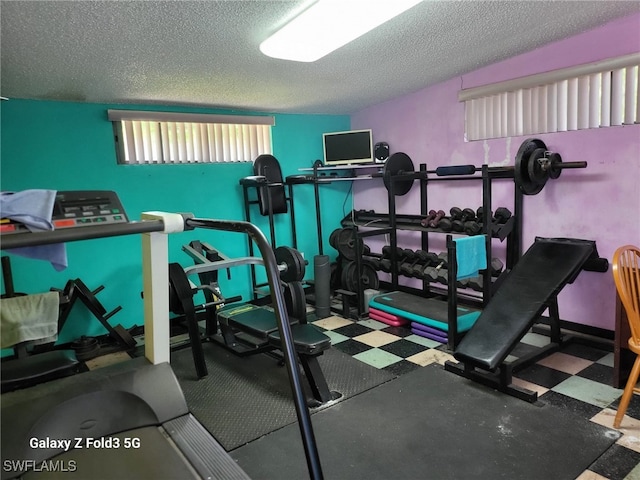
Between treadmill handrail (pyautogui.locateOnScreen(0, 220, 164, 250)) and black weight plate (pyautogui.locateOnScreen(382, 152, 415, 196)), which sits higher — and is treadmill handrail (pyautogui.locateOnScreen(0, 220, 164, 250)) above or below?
below

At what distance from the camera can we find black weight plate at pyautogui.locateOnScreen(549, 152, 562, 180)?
312cm

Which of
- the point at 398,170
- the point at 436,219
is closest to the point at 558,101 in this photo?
the point at 436,219

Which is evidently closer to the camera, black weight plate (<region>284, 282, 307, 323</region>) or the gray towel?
the gray towel

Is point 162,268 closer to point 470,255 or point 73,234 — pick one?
point 73,234

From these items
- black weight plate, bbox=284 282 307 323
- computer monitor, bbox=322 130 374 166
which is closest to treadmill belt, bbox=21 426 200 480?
black weight plate, bbox=284 282 307 323

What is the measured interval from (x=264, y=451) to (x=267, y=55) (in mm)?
2302

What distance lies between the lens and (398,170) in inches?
168

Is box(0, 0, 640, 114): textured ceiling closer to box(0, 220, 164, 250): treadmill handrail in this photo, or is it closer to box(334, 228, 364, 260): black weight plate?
box(0, 220, 164, 250): treadmill handrail

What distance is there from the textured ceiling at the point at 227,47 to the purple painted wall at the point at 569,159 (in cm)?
15

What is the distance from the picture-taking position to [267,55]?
271cm

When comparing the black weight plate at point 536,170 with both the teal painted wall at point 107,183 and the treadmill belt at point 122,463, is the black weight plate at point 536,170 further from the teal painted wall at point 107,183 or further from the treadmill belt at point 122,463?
the treadmill belt at point 122,463

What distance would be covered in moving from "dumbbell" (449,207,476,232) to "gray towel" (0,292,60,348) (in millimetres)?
3069

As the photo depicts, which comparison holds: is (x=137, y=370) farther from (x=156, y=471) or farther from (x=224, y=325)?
(x=224, y=325)

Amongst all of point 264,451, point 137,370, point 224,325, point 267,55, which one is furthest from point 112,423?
point 267,55
